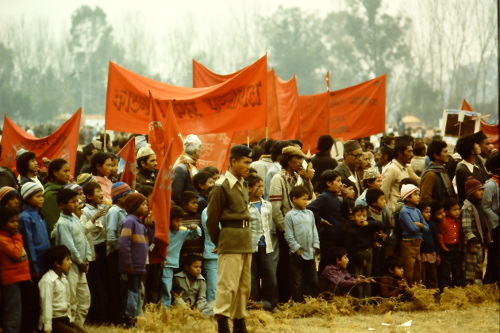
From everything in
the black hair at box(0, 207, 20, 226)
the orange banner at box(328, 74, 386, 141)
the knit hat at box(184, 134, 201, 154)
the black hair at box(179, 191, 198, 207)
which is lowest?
the black hair at box(0, 207, 20, 226)

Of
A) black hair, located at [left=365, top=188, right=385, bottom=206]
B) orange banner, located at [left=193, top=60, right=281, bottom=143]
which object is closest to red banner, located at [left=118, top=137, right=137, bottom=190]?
black hair, located at [left=365, top=188, right=385, bottom=206]

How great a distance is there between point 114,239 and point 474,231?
510 centimetres

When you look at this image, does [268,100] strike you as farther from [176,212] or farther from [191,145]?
[176,212]

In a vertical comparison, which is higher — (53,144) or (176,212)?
(53,144)

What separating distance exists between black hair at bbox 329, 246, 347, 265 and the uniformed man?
216cm

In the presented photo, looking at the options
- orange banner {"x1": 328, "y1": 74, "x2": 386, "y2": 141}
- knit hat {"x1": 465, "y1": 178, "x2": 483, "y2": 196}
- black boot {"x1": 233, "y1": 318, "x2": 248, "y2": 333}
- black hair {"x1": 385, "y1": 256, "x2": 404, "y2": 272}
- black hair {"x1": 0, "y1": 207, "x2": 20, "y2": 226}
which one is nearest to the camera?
black hair {"x1": 0, "y1": 207, "x2": 20, "y2": 226}

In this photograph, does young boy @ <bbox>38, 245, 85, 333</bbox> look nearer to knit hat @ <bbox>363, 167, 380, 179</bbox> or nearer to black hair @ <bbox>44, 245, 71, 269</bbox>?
black hair @ <bbox>44, 245, 71, 269</bbox>

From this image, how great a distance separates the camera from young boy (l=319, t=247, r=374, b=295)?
33.7ft

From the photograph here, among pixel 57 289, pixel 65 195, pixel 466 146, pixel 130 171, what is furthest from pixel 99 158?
pixel 466 146

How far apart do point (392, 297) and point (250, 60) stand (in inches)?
3401

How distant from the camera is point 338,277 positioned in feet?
33.8

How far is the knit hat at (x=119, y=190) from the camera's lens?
9.05 m

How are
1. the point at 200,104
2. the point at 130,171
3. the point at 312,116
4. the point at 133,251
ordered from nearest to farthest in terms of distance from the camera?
the point at 133,251, the point at 130,171, the point at 200,104, the point at 312,116

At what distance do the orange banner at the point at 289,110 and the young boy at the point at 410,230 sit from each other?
14.3 feet
